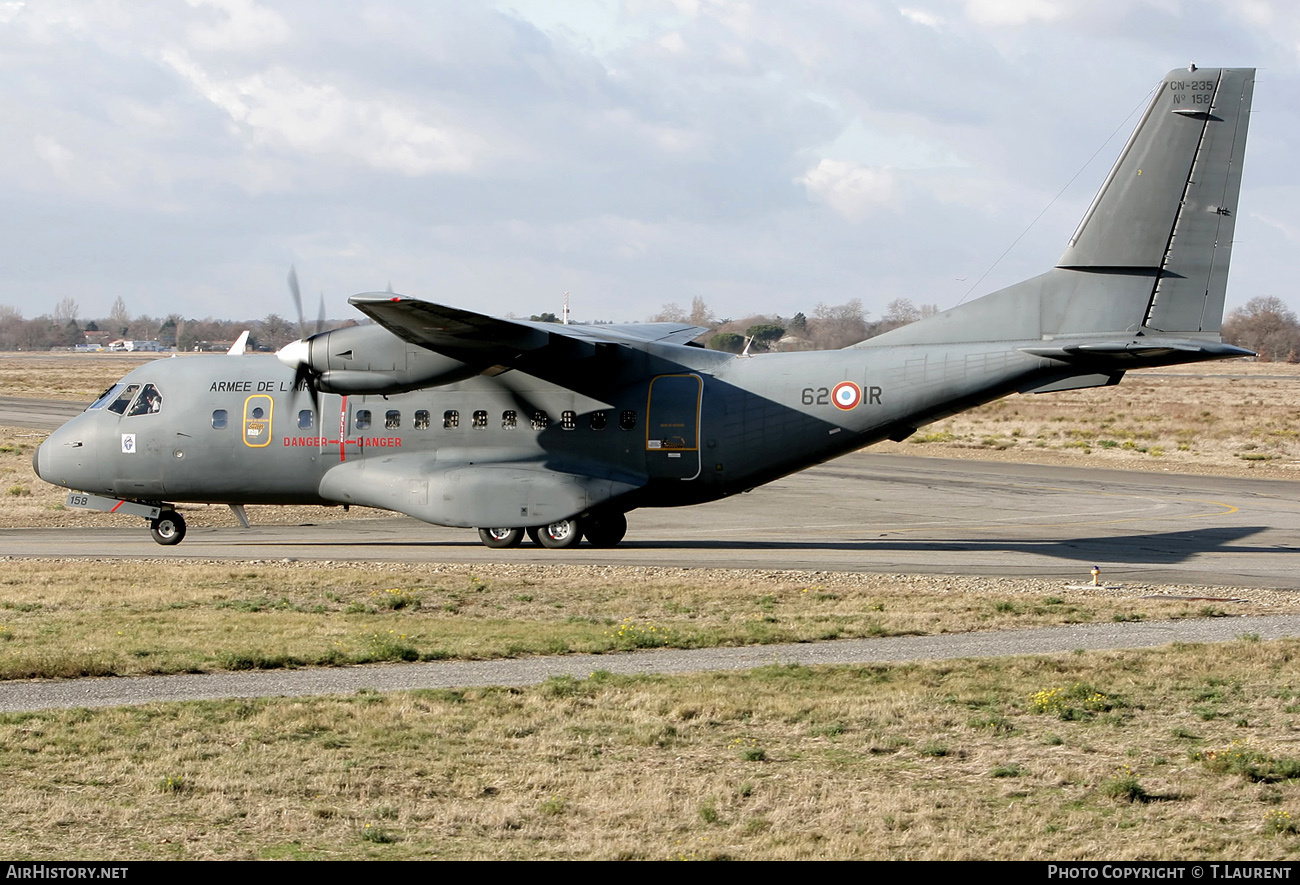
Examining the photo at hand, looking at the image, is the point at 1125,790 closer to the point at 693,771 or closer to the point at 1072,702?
the point at 1072,702

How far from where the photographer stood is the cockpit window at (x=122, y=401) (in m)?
26.6

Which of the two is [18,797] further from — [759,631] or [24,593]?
[24,593]

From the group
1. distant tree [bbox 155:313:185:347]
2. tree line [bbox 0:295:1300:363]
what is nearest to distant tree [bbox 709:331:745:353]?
tree line [bbox 0:295:1300:363]

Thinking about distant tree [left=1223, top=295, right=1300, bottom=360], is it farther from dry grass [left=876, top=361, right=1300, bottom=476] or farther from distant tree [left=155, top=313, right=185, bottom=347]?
distant tree [left=155, top=313, right=185, bottom=347]

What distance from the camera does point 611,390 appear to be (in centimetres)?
2473

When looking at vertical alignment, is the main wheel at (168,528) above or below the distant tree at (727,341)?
below

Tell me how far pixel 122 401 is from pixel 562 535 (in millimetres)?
10063

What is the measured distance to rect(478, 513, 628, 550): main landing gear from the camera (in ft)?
82.7

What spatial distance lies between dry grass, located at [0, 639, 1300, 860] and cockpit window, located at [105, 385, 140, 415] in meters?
16.3

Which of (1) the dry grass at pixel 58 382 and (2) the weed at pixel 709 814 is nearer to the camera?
(2) the weed at pixel 709 814

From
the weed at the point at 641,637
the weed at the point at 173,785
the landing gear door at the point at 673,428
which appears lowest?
the weed at the point at 173,785

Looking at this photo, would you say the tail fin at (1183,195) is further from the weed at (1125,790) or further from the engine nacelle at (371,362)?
the weed at (1125,790)

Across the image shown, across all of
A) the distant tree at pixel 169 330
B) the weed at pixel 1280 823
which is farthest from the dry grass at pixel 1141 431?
the distant tree at pixel 169 330

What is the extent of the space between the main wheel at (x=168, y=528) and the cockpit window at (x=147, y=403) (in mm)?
2210
